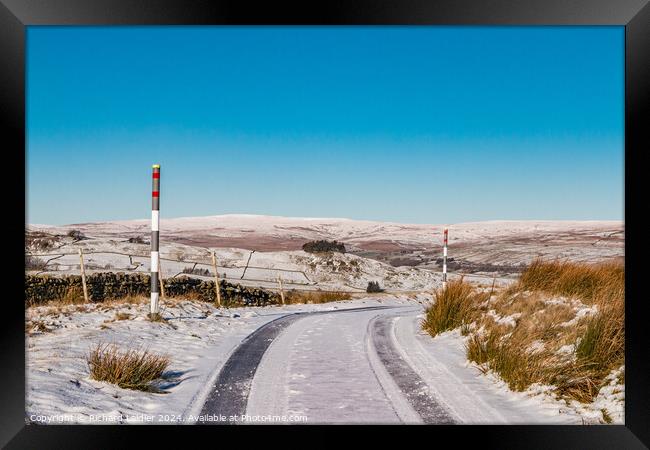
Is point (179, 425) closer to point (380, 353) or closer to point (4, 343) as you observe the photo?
point (4, 343)

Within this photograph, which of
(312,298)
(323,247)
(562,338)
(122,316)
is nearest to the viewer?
(562,338)

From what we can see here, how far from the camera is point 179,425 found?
8.45ft

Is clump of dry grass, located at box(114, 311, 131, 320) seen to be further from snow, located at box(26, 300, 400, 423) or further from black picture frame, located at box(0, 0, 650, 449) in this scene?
black picture frame, located at box(0, 0, 650, 449)

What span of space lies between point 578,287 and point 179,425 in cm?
555

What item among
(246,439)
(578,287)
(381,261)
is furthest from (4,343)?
(381,261)

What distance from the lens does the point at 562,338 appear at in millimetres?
4191

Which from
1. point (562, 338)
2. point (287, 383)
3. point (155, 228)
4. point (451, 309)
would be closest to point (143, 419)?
point (287, 383)

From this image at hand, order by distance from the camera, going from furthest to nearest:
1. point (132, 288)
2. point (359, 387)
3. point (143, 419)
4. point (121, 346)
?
point (132, 288) → point (121, 346) → point (359, 387) → point (143, 419)

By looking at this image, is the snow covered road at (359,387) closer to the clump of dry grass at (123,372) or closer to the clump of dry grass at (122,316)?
the clump of dry grass at (123,372)

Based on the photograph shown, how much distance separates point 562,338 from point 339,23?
129 inches

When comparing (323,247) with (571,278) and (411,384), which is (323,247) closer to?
(571,278)

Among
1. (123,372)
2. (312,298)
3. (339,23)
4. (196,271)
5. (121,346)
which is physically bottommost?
(312,298)

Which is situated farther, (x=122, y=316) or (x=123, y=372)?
(x=122, y=316)

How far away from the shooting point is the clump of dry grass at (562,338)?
3.51 m
